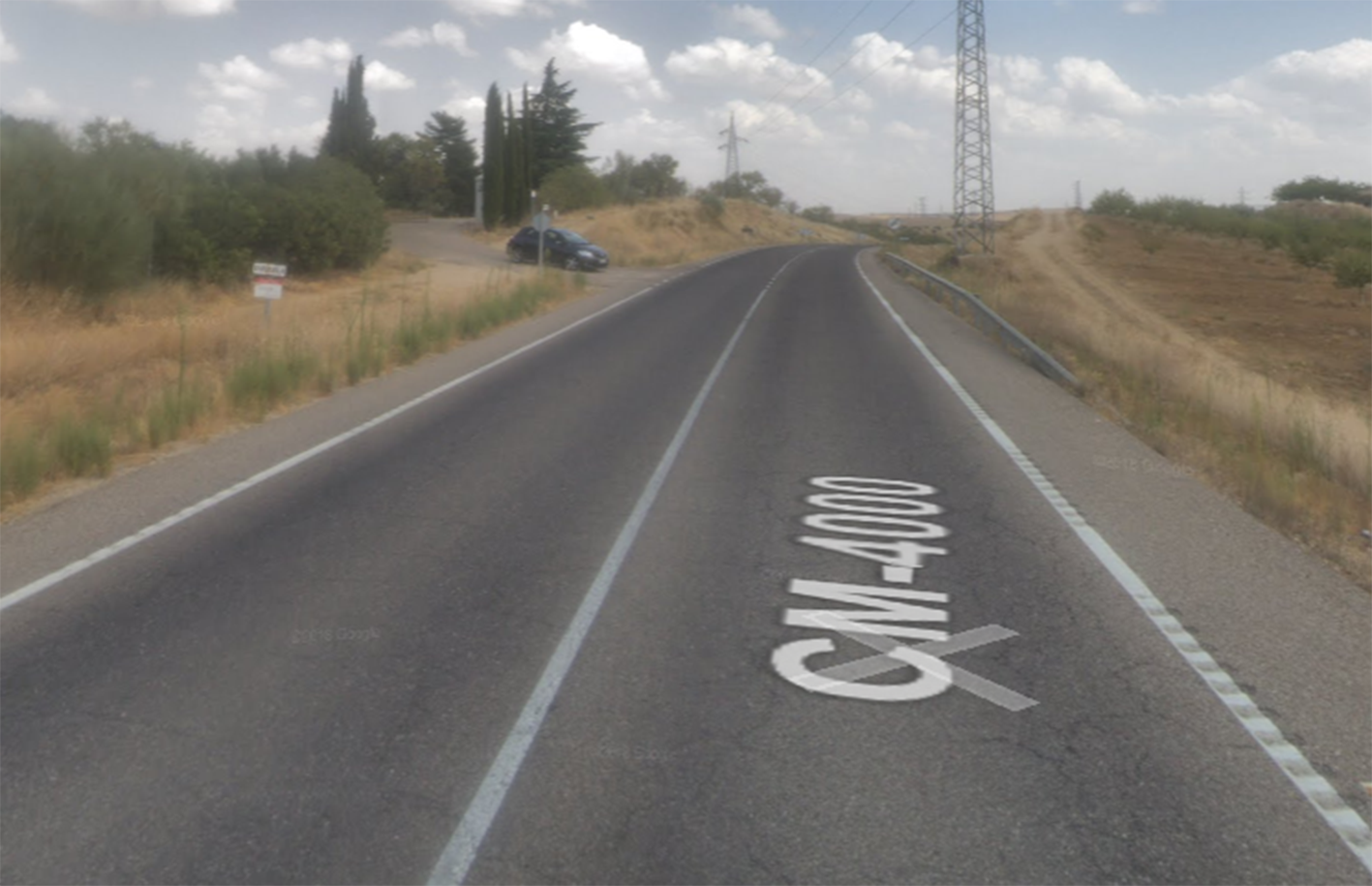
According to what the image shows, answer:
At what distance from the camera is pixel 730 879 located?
12.7 feet

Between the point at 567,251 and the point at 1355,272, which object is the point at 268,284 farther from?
the point at 1355,272

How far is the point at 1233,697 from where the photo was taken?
5383 mm

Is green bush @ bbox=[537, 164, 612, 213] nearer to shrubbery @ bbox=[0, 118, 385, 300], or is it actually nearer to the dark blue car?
the dark blue car

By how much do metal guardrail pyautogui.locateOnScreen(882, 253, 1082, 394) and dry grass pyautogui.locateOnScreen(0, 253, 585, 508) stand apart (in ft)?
30.6

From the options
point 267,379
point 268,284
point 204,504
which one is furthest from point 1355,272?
point 204,504

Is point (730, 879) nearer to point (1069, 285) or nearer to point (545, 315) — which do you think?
point (545, 315)

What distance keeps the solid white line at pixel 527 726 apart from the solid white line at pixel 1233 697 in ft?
9.70

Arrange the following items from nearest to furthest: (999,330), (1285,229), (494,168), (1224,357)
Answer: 1. (999,330)
2. (1224,357)
3. (1285,229)
4. (494,168)

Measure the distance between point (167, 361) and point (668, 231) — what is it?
61459 millimetres

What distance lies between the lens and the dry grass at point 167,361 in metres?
10.5

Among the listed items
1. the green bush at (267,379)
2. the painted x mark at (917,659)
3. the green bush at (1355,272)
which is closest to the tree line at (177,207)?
the green bush at (267,379)

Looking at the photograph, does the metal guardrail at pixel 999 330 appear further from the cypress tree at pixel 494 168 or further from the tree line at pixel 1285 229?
the cypress tree at pixel 494 168

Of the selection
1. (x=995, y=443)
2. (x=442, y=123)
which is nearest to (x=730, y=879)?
(x=995, y=443)

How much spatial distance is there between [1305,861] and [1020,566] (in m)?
3.48
